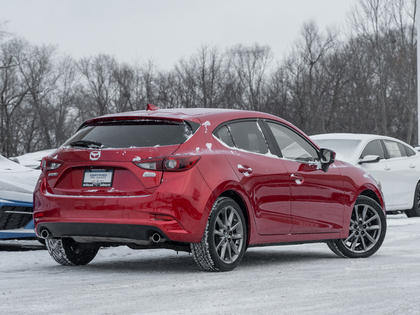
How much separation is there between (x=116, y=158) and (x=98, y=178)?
0.25m

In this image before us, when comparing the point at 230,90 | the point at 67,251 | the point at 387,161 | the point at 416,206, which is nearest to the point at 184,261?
the point at 67,251

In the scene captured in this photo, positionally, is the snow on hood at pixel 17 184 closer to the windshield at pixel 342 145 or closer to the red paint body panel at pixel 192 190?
the red paint body panel at pixel 192 190

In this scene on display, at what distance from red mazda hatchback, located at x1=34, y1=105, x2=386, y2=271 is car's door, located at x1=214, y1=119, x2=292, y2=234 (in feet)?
0.03

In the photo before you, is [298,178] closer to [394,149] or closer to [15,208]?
[15,208]

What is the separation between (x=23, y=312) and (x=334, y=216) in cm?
398

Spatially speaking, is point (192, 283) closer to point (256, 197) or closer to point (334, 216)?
point (256, 197)

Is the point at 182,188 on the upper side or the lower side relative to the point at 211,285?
upper

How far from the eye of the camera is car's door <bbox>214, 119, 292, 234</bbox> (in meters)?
6.53

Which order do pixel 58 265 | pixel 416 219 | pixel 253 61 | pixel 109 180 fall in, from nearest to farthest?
pixel 109 180, pixel 58 265, pixel 416 219, pixel 253 61

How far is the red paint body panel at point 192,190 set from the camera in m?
5.95

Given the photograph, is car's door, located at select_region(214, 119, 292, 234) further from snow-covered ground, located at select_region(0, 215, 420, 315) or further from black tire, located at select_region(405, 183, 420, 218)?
black tire, located at select_region(405, 183, 420, 218)

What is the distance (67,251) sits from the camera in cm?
707

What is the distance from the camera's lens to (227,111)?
6871 millimetres

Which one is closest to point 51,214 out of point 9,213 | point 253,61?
point 9,213
